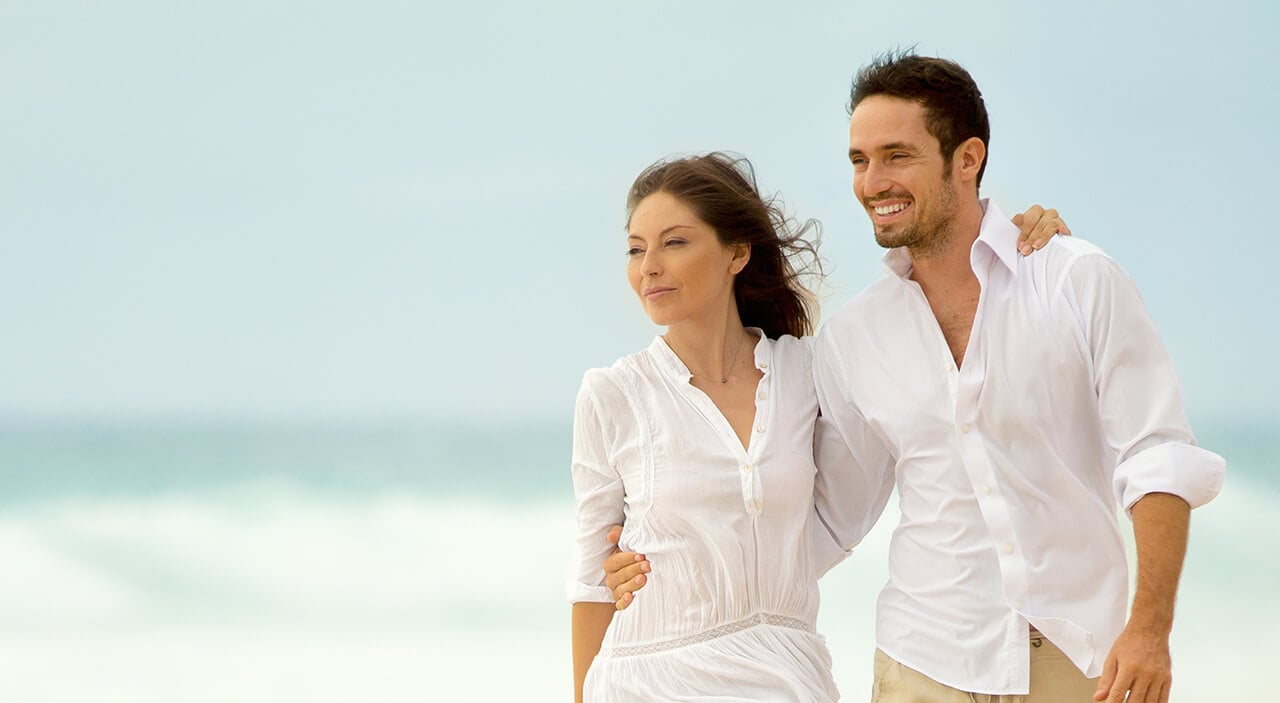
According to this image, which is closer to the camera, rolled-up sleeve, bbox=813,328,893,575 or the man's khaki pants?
the man's khaki pants

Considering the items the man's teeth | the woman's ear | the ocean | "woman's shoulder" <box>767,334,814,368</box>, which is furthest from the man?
the ocean

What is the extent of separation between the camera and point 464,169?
11.8 m

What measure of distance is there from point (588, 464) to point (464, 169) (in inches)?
376

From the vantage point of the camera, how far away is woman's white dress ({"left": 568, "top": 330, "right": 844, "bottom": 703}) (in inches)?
93.4

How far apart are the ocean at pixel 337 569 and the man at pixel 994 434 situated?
578 cm

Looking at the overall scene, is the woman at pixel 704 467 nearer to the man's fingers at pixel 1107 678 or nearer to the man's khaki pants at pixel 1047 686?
the man's khaki pants at pixel 1047 686

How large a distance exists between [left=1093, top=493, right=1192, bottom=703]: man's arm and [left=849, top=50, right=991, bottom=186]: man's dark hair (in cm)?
69

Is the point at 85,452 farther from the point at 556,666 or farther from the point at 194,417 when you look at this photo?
the point at 556,666

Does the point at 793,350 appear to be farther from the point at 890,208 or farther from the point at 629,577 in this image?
the point at 629,577

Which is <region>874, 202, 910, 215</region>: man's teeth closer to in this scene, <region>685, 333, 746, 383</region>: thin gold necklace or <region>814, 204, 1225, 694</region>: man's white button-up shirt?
<region>814, 204, 1225, 694</region>: man's white button-up shirt

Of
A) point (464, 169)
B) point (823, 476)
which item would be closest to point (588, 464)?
point (823, 476)

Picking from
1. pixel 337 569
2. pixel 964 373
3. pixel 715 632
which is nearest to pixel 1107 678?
pixel 964 373

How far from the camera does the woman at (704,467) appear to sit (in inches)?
93.9

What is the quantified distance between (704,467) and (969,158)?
27.2 inches
